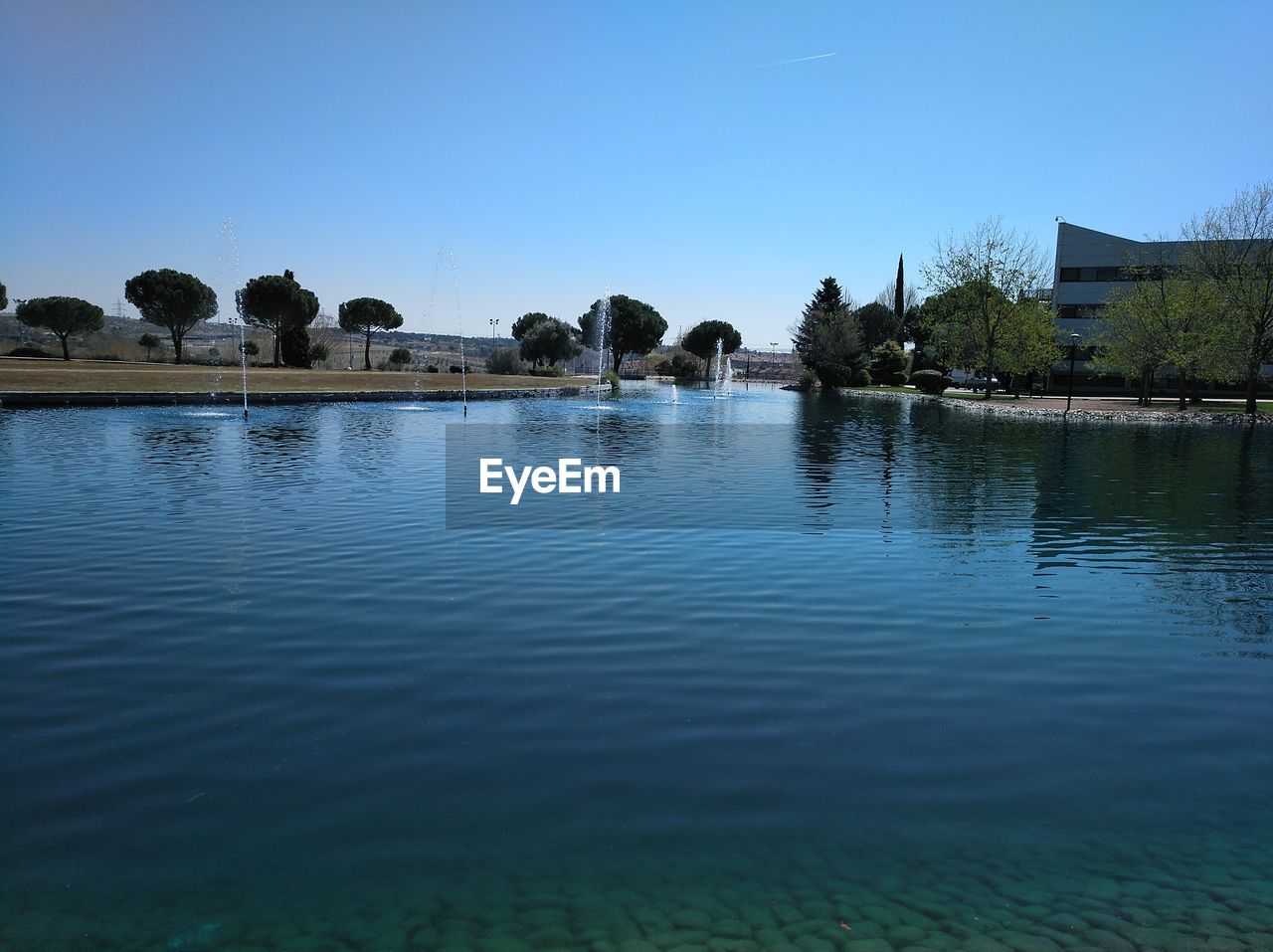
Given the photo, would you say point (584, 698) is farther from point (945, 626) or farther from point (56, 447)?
point (56, 447)

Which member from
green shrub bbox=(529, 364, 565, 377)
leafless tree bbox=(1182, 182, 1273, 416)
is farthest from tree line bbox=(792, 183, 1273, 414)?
green shrub bbox=(529, 364, 565, 377)

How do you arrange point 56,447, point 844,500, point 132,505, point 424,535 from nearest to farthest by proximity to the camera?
point 424,535, point 132,505, point 844,500, point 56,447

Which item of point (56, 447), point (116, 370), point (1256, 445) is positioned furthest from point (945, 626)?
point (116, 370)

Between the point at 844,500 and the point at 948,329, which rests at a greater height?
the point at 948,329

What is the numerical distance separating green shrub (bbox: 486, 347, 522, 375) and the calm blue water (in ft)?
220

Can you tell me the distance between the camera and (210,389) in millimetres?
41469

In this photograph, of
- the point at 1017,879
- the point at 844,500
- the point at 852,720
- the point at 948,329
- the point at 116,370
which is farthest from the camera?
the point at 948,329

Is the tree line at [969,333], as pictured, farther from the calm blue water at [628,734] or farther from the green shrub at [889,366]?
the calm blue water at [628,734]

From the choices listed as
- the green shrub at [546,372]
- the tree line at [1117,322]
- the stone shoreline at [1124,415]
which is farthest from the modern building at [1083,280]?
the green shrub at [546,372]

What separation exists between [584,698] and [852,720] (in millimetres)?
1877

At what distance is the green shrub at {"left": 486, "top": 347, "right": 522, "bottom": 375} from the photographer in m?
80.1

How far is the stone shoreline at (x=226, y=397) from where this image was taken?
35312 mm

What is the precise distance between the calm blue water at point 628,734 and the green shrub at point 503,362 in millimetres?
67183

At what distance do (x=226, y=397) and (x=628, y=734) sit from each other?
3844 centimetres
